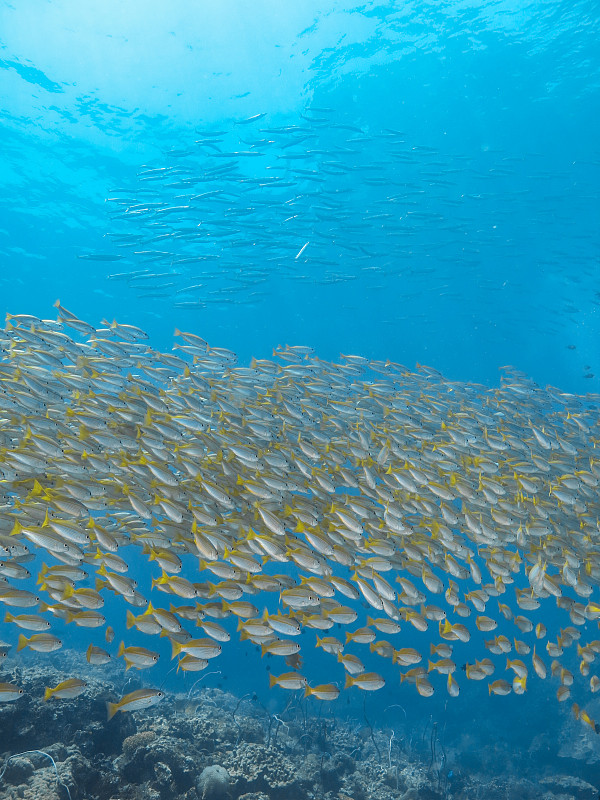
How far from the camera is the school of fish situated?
4.59 meters

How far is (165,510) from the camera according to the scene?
5016 millimetres

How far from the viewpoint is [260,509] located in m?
4.82

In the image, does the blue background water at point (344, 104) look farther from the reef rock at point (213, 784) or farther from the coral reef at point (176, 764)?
the reef rock at point (213, 784)

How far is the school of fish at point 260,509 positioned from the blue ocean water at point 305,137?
1397 cm

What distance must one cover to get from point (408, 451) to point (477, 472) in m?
1.33

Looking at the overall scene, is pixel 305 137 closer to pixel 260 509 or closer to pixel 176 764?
pixel 260 509

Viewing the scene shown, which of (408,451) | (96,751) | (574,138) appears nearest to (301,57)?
(574,138)

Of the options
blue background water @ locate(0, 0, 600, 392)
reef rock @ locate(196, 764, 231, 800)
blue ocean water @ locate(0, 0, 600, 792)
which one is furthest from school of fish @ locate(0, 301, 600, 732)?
blue background water @ locate(0, 0, 600, 392)

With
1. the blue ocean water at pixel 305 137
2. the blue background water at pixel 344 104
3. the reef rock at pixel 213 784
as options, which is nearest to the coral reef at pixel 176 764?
the reef rock at pixel 213 784

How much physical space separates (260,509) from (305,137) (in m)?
20.4

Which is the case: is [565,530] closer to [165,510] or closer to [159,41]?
[165,510]

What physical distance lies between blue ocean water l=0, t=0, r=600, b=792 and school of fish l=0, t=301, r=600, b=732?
13969 millimetres

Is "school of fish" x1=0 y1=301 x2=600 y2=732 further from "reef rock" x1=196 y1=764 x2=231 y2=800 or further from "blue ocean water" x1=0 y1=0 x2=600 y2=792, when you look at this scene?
"blue ocean water" x1=0 y1=0 x2=600 y2=792

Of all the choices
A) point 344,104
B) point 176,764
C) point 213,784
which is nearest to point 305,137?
point 344,104
